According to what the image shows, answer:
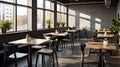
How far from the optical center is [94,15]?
1602cm

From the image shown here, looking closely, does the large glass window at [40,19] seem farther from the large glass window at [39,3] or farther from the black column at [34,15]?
the black column at [34,15]

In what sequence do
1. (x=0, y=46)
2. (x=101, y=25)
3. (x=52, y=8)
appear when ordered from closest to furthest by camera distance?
(x=0, y=46) → (x=52, y=8) → (x=101, y=25)

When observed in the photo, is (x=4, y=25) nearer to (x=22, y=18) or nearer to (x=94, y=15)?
(x=22, y=18)

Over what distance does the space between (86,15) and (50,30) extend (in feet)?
20.3

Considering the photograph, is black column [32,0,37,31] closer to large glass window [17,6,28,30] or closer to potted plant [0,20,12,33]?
large glass window [17,6,28,30]

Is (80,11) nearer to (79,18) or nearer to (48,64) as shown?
(79,18)

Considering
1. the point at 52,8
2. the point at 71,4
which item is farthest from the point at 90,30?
the point at 52,8

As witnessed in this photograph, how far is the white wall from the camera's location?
15.8m

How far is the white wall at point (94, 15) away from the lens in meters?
15.8

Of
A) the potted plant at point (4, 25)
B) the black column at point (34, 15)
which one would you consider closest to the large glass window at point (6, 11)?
the potted plant at point (4, 25)

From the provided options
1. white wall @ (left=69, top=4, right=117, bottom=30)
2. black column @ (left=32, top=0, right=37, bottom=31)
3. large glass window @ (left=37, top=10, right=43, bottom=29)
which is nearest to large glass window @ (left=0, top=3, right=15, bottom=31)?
black column @ (left=32, top=0, right=37, bottom=31)

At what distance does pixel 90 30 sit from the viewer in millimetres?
16219

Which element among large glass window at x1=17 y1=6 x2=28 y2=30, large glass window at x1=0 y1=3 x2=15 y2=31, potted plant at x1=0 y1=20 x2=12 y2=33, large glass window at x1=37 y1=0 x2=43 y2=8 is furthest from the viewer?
large glass window at x1=37 y1=0 x2=43 y2=8

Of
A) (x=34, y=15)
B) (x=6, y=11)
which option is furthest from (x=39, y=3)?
(x=6, y=11)
